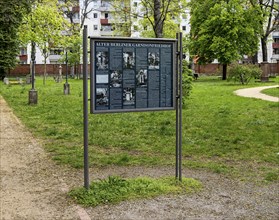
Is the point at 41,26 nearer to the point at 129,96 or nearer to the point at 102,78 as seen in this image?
the point at 129,96

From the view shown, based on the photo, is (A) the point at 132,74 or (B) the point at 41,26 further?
(B) the point at 41,26

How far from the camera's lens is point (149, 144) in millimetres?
9141

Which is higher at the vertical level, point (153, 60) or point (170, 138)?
point (153, 60)

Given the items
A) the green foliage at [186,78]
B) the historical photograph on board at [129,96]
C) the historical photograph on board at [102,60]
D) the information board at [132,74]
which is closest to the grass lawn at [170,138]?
the green foliage at [186,78]

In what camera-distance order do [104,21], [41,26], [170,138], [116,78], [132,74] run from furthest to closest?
1. [104,21]
2. [41,26]
3. [170,138]
4. [132,74]
5. [116,78]

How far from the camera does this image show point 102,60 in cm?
538

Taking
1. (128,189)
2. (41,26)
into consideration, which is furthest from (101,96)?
(41,26)

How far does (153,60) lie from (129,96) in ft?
1.87

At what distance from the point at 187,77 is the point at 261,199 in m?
9.62

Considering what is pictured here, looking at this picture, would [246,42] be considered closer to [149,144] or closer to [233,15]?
[233,15]

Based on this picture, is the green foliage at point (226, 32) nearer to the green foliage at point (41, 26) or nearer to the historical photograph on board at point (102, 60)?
the green foliage at point (41, 26)

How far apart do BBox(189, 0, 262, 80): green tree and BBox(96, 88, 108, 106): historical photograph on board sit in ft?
114

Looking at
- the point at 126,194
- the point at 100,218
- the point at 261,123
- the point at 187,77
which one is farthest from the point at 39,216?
the point at 187,77

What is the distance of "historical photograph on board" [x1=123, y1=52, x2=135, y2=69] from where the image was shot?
5.54 metres
